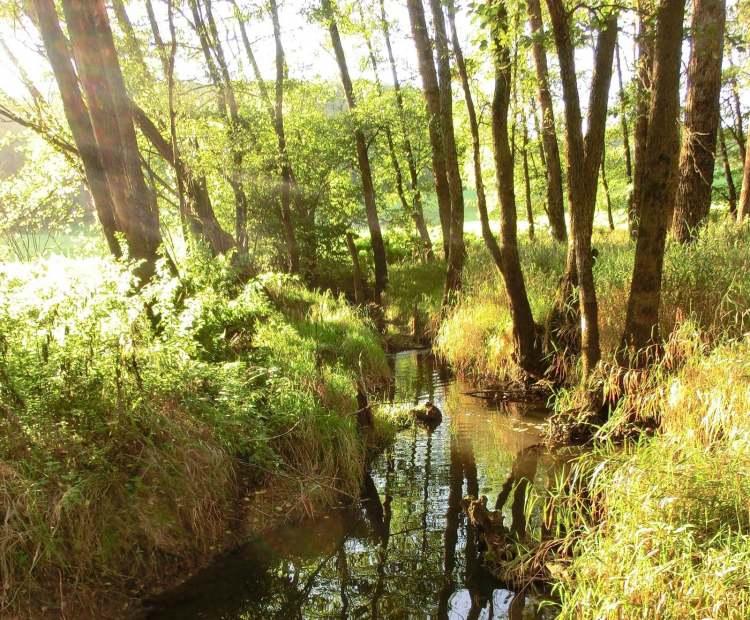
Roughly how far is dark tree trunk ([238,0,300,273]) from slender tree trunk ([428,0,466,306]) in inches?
226

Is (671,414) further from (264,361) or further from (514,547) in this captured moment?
(264,361)

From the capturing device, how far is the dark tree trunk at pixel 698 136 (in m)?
8.02

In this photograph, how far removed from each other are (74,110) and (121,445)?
5.78 m

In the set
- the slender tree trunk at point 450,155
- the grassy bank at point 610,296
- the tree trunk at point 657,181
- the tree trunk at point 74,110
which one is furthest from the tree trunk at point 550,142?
the tree trunk at point 74,110

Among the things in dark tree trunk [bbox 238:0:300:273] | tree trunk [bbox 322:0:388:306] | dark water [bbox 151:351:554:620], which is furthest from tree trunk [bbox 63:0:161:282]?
tree trunk [bbox 322:0:388:306]

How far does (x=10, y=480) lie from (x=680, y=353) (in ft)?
17.9

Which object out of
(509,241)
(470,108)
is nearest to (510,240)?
(509,241)

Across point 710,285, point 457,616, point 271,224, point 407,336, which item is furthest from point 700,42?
point 271,224

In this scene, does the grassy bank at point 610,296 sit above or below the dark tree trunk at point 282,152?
below

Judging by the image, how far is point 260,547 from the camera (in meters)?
4.50

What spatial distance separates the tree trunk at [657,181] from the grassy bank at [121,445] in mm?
3000

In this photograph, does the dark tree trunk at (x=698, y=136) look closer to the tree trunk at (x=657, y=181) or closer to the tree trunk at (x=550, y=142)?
the tree trunk at (x=550, y=142)

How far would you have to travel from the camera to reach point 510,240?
24.0 feet

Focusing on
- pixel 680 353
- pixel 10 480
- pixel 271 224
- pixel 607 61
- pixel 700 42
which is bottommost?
pixel 680 353
